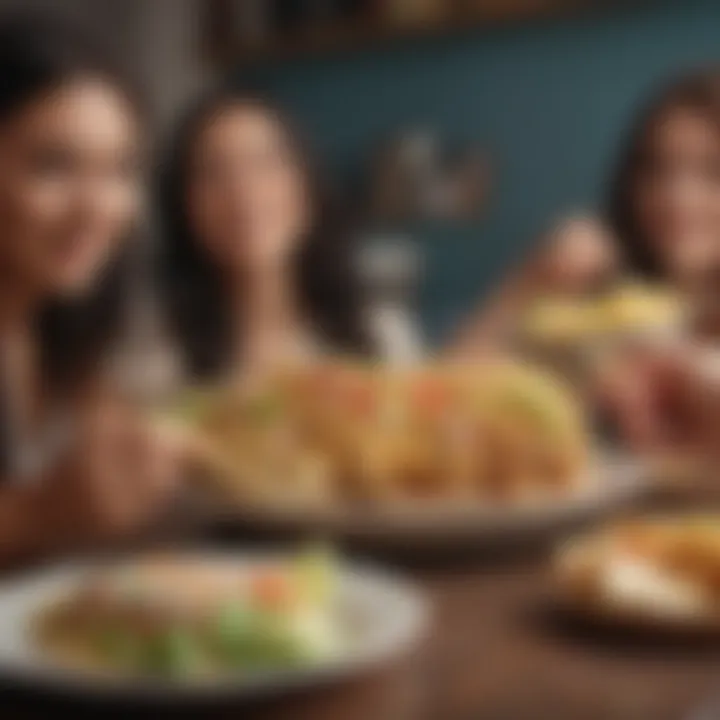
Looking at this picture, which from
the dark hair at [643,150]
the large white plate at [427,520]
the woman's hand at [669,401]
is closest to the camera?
the large white plate at [427,520]

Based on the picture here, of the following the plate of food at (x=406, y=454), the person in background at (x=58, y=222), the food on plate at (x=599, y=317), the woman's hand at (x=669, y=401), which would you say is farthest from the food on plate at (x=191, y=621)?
the person in background at (x=58, y=222)

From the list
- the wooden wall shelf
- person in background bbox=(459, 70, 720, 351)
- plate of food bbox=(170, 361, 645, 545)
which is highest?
the wooden wall shelf

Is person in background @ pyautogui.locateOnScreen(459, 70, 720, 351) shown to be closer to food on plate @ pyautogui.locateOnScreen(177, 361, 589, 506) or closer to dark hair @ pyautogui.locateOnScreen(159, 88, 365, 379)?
dark hair @ pyautogui.locateOnScreen(159, 88, 365, 379)

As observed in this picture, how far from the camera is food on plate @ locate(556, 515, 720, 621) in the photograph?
51 centimetres

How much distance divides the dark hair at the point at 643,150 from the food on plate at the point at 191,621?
0.96 metres

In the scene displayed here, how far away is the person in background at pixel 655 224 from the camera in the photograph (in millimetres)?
1391

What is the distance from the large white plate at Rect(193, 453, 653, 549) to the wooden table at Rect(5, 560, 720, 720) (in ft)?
0.22

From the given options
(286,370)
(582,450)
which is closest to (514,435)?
(582,450)

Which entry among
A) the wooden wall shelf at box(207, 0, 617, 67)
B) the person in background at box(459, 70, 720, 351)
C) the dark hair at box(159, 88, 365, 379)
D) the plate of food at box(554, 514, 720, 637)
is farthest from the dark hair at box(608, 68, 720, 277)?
the plate of food at box(554, 514, 720, 637)

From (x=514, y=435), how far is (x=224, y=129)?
800 millimetres

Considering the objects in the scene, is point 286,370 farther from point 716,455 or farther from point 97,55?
point 97,55

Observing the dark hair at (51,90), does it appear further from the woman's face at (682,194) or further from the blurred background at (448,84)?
the woman's face at (682,194)

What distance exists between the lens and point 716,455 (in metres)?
0.81

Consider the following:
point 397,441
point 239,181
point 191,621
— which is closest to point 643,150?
point 239,181
